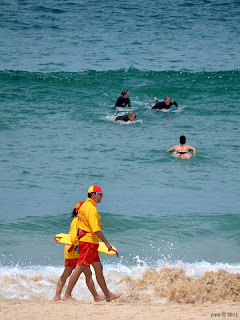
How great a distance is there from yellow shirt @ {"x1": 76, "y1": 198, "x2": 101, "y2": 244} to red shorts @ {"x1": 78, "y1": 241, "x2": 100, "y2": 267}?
0.06m

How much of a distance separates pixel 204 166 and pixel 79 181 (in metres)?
3.80

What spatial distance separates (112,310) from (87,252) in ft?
2.83

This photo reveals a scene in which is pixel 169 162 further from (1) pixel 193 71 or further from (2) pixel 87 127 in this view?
(1) pixel 193 71

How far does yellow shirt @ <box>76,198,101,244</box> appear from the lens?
7.58 m

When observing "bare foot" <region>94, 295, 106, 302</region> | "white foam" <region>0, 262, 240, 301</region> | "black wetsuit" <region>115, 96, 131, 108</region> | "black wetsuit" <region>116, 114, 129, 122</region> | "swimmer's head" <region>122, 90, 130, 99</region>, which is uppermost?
"swimmer's head" <region>122, 90, 130, 99</region>

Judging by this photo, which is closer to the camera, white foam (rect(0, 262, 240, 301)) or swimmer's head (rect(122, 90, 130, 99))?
white foam (rect(0, 262, 240, 301))

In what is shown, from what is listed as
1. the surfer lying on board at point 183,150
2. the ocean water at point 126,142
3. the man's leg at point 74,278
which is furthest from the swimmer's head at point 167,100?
the man's leg at point 74,278

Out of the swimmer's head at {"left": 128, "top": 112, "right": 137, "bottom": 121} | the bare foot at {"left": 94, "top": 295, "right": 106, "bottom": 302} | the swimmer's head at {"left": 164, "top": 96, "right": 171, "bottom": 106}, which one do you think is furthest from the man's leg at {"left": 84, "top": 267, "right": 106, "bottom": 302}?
the swimmer's head at {"left": 164, "top": 96, "right": 171, "bottom": 106}

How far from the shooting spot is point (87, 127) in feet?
66.7

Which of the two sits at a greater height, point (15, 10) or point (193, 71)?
point (15, 10)

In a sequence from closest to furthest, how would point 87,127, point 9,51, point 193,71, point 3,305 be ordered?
point 3,305 < point 87,127 < point 193,71 < point 9,51

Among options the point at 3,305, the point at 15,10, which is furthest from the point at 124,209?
the point at 15,10

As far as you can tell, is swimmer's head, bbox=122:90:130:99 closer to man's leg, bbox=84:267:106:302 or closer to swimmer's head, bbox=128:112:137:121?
swimmer's head, bbox=128:112:137:121

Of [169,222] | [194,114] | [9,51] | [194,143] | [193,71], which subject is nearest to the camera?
[169,222]
